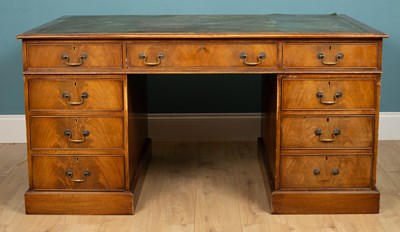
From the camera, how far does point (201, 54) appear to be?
2.85 meters

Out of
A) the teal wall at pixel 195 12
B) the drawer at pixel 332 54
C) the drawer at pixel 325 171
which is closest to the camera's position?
the drawer at pixel 332 54

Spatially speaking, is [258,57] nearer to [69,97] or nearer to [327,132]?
[327,132]

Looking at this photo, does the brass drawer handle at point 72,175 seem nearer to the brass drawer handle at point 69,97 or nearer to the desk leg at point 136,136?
the desk leg at point 136,136

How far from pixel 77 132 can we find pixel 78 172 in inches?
6.3

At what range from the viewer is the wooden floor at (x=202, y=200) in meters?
2.88

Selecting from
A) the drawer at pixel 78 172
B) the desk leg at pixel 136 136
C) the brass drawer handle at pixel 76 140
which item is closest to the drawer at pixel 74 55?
the desk leg at pixel 136 136

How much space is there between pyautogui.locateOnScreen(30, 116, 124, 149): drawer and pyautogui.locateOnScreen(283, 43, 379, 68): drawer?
2.25 ft

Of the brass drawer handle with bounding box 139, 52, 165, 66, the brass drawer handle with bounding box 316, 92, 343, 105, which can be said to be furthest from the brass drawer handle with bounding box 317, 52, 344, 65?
the brass drawer handle with bounding box 139, 52, 165, 66

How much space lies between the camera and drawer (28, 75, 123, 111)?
2881mm

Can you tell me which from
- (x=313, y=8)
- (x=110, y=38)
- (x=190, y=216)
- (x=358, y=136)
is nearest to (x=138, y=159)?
(x=190, y=216)

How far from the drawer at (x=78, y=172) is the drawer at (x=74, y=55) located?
0.36m

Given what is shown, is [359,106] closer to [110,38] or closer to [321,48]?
[321,48]

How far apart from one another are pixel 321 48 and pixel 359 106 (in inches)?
10.5

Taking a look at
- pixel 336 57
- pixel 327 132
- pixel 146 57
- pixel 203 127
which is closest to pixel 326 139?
pixel 327 132
